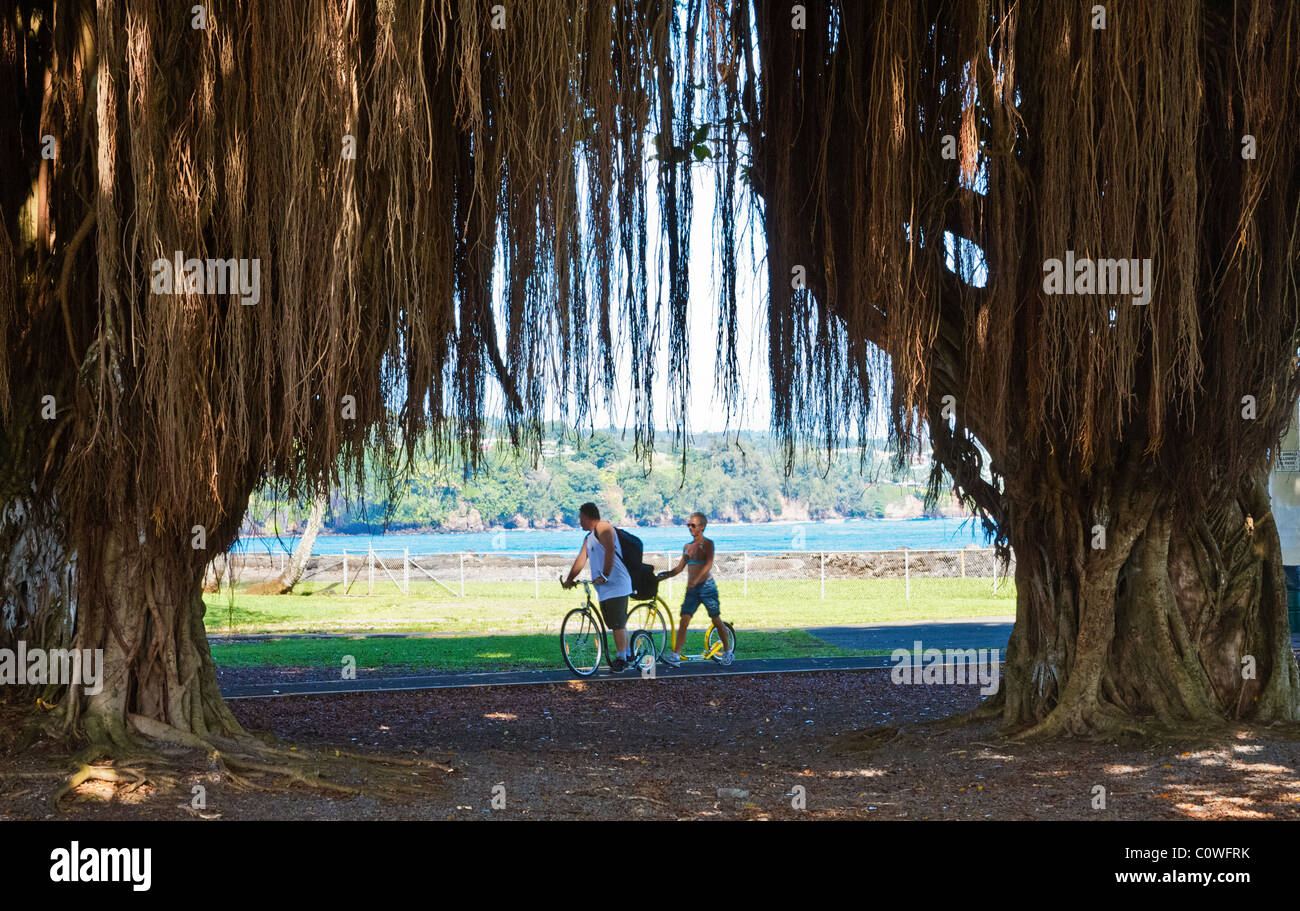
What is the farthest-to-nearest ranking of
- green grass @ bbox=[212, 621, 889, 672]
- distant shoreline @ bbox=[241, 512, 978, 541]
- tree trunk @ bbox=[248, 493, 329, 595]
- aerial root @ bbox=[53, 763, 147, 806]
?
distant shoreline @ bbox=[241, 512, 978, 541] → tree trunk @ bbox=[248, 493, 329, 595] → green grass @ bbox=[212, 621, 889, 672] → aerial root @ bbox=[53, 763, 147, 806]

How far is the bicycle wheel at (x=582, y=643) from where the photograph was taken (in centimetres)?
1051

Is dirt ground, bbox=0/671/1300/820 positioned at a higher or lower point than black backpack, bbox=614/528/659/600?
lower

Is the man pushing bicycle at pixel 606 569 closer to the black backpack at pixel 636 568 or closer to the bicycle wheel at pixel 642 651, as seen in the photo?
the black backpack at pixel 636 568

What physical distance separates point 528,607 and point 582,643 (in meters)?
11.3

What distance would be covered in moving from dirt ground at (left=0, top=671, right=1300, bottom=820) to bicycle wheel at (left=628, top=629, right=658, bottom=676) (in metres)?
2.03

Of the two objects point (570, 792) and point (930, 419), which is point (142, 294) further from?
point (930, 419)

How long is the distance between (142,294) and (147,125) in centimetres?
70

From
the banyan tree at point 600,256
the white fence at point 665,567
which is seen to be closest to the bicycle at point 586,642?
the banyan tree at point 600,256

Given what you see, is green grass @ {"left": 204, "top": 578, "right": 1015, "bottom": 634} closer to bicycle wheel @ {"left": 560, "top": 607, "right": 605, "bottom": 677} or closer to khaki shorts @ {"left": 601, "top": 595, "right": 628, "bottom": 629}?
bicycle wheel @ {"left": 560, "top": 607, "right": 605, "bottom": 677}

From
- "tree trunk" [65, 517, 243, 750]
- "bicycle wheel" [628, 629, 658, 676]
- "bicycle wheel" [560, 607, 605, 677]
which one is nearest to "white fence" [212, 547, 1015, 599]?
"bicycle wheel" [628, 629, 658, 676]

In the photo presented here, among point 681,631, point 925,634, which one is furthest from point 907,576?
point 681,631

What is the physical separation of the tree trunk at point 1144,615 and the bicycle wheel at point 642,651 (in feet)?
15.4

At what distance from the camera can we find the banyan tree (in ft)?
15.2

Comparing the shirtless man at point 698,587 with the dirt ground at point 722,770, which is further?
the shirtless man at point 698,587
